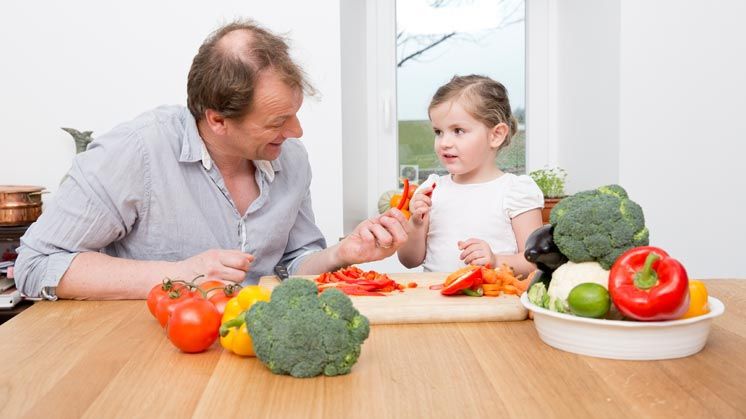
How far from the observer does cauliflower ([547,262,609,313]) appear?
1.30 m

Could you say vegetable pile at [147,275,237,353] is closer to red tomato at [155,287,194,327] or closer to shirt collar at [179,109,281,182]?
red tomato at [155,287,194,327]

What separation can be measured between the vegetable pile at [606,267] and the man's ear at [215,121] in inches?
40.0

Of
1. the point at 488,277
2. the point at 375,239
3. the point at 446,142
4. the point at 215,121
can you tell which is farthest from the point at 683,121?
the point at 215,121

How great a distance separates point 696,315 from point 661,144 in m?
2.46

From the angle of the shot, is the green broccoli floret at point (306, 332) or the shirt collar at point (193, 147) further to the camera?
the shirt collar at point (193, 147)

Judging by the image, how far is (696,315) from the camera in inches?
50.0

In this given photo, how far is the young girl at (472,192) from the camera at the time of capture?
2.48 metres

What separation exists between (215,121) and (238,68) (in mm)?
193

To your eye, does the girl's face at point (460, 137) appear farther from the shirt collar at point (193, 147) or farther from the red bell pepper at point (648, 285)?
the red bell pepper at point (648, 285)

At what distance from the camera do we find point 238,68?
1980 millimetres

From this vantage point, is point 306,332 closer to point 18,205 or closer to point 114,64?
point 18,205

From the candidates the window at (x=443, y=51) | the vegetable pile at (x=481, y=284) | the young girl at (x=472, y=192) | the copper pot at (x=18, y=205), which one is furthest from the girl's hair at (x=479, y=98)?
the copper pot at (x=18, y=205)

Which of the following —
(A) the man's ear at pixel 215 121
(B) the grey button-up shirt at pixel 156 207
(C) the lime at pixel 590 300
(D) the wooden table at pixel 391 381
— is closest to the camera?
(D) the wooden table at pixel 391 381

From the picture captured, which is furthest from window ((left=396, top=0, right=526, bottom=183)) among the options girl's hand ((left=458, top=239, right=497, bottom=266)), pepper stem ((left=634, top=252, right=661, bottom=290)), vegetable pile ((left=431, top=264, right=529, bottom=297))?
pepper stem ((left=634, top=252, right=661, bottom=290))
